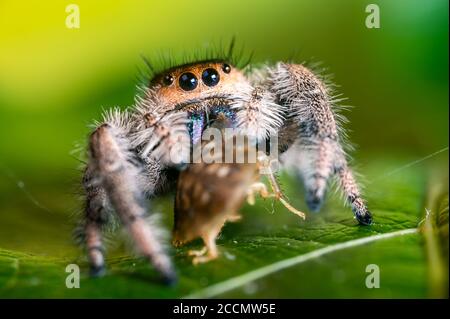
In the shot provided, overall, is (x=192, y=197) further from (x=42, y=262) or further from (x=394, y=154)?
(x=394, y=154)

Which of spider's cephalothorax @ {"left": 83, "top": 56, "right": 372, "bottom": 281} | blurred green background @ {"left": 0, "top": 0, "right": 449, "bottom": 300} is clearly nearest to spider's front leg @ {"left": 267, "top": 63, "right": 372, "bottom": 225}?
spider's cephalothorax @ {"left": 83, "top": 56, "right": 372, "bottom": 281}

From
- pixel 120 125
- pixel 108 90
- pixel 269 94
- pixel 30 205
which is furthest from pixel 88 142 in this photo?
pixel 108 90

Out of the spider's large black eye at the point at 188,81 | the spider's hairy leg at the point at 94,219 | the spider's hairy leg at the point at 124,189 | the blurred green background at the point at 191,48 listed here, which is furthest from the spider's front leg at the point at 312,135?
the blurred green background at the point at 191,48

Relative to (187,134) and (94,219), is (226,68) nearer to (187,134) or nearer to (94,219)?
(187,134)

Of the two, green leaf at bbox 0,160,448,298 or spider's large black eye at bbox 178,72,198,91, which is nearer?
green leaf at bbox 0,160,448,298

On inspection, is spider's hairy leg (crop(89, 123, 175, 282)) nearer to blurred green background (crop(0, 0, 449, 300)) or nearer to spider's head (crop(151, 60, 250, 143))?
spider's head (crop(151, 60, 250, 143))

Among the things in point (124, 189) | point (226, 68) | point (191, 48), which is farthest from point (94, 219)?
point (191, 48)

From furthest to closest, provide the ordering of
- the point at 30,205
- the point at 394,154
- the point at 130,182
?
the point at 394,154 → the point at 30,205 → the point at 130,182

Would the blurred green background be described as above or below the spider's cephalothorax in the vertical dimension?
above
